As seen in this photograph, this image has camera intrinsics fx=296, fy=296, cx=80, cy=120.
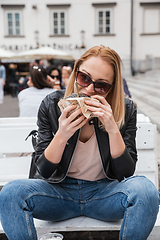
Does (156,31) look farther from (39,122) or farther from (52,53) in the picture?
(39,122)

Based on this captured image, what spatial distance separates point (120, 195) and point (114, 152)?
0.25m

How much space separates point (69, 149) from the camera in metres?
1.83

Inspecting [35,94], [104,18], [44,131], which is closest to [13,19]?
[104,18]

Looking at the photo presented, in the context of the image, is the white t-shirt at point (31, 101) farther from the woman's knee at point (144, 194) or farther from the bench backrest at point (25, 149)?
the woman's knee at point (144, 194)

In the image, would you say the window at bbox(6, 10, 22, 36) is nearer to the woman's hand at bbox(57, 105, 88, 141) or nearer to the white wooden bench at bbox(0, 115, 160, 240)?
the white wooden bench at bbox(0, 115, 160, 240)

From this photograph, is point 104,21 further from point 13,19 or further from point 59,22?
point 13,19

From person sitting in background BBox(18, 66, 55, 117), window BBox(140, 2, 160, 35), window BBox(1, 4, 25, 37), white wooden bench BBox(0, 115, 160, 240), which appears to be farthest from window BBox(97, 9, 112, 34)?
white wooden bench BBox(0, 115, 160, 240)

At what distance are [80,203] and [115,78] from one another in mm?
818

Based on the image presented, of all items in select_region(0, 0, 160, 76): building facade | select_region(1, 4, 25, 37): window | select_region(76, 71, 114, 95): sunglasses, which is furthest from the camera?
select_region(1, 4, 25, 37): window

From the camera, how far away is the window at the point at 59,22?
71.1 ft

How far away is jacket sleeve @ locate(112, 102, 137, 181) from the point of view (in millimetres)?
1763

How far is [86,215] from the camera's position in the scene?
1.89 metres

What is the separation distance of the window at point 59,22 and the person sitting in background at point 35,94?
1820 cm

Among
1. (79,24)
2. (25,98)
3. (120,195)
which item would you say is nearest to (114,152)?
(120,195)
